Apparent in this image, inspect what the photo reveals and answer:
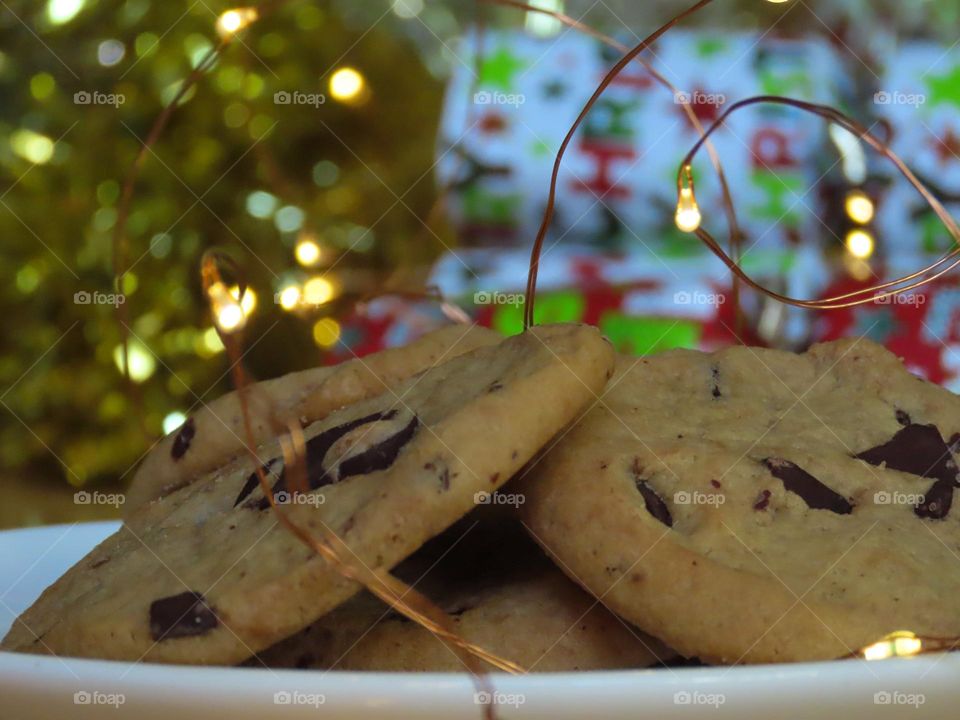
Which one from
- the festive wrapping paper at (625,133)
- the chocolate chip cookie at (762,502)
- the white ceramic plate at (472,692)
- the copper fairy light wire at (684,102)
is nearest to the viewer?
the white ceramic plate at (472,692)

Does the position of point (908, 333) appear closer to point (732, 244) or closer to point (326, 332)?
point (326, 332)

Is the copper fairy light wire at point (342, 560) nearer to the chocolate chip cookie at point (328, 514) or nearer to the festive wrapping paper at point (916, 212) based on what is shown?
the chocolate chip cookie at point (328, 514)

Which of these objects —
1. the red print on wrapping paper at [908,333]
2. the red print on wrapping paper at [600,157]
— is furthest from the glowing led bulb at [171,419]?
the red print on wrapping paper at [908,333]

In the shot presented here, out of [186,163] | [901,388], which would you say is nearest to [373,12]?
[186,163]

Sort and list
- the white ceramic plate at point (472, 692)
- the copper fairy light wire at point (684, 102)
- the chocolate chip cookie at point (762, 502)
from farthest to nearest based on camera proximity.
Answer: the copper fairy light wire at point (684, 102)
the chocolate chip cookie at point (762, 502)
the white ceramic plate at point (472, 692)

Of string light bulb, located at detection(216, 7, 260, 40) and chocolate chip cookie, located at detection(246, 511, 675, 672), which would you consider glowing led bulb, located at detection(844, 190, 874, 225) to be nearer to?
string light bulb, located at detection(216, 7, 260, 40)
